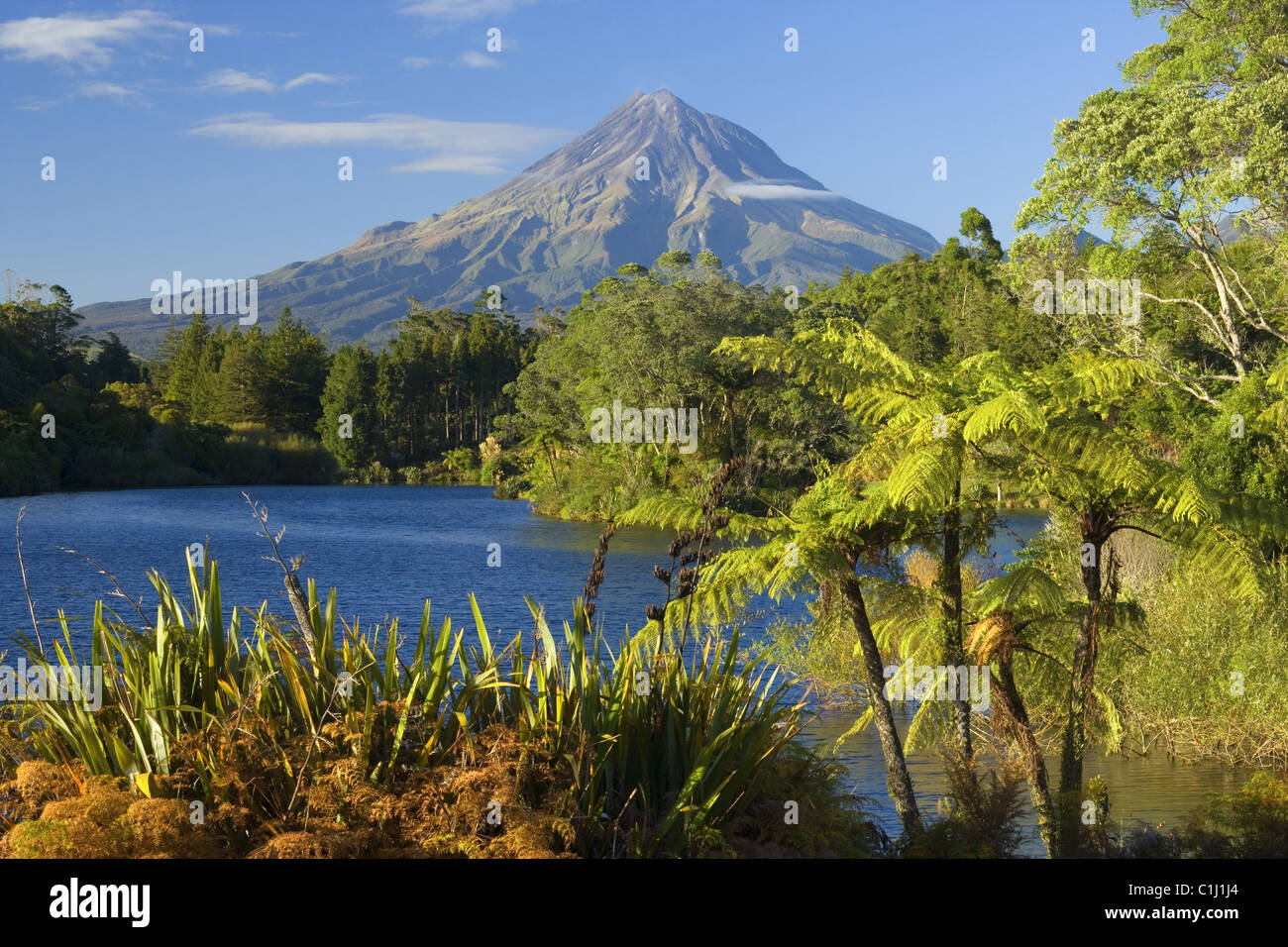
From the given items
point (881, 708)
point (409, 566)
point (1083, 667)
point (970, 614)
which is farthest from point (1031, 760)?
point (409, 566)

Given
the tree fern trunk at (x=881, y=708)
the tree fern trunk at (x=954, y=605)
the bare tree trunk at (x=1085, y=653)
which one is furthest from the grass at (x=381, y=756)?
the bare tree trunk at (x=1085, y=653)

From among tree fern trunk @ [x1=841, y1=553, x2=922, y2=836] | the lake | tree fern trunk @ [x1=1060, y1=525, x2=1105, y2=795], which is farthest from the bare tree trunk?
tree fern trunk @ [x1=841, y1=553, x2=922, y2=836]

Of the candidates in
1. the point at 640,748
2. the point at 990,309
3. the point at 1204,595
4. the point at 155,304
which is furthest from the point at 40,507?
the point at 640,748

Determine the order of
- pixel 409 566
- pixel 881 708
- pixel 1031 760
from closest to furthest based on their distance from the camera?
pixel 1031 760 < pixel 881 708 < pixel 409 566

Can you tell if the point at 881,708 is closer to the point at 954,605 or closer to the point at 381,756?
the point at 954,605

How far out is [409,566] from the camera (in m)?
26.8

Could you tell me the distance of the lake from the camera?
10266 mm

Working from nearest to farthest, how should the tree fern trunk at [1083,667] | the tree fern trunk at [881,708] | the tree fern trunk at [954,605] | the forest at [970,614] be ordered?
1. the forest at [970,614]
2. the tree fern trunk at [881,708]
3. the tree fern trunk at [1083,667]
4. the tree fern trunk at [954,605]

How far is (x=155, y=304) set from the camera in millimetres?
33250

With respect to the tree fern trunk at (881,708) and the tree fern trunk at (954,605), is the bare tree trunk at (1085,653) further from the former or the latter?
the tree fern trunk at (881,708)

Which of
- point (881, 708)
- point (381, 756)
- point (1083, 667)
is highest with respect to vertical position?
point (381, 756)

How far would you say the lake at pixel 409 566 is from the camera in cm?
1027

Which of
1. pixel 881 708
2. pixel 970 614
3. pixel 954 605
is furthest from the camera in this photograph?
pixel 970 614
